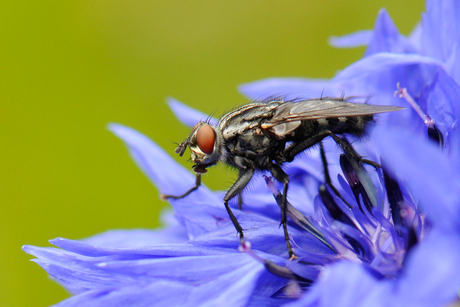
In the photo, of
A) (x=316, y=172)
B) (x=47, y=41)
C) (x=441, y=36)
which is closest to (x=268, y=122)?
(x=316, y=172)

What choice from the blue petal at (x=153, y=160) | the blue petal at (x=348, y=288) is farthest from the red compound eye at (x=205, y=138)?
the blue petal at (x=348, y=288)

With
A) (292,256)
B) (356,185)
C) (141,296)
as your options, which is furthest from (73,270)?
(356,185)

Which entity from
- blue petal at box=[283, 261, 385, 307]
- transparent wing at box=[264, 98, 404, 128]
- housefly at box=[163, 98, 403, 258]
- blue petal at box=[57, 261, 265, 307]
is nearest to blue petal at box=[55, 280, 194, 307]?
blue petal at box=[57, 261, 265, 307]

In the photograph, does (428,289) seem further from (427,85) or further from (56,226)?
(56,226)

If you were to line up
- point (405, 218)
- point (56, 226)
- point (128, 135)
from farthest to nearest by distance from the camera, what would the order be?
point (56, 226), point (128, 135), point (405, 218)

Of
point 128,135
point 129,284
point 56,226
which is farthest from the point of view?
point 56,226

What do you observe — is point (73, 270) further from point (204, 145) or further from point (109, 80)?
point (109, 80)
